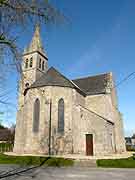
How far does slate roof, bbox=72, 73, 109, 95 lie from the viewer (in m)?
31.5

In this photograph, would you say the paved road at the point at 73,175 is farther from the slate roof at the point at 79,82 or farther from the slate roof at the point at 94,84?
the slate roof at the point at 94,84

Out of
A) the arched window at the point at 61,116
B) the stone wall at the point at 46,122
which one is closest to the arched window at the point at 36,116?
the stone wall at the point at 46,122

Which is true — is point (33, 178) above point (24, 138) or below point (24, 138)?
below

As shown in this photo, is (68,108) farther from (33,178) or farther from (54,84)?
(33,178)

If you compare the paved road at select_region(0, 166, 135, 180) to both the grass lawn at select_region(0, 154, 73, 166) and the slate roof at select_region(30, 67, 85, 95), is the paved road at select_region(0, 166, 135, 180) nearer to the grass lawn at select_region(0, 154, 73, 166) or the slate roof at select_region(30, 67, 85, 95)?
the grass lawn at select_region(0, 154, 73, 166)

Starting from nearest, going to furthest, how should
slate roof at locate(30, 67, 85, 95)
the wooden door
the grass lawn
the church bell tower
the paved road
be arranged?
the paved road < the grass lawn < the wooden door < slate roof at locate(30, 67, 85, 95) < the church bell tower

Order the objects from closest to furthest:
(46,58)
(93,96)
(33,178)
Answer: (33,178) < (93,96) < (46,58)

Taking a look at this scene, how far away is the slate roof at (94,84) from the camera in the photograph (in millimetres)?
31469

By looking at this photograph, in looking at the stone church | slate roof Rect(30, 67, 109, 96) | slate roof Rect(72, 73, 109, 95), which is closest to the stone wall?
the stone church

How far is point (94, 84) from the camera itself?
3384 centimetres

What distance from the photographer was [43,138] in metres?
23.6

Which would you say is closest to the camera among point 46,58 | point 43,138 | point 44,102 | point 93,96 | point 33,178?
point 33,178

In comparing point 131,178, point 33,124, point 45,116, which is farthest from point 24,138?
point 131,178

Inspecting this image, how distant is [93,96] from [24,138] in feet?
42.0
